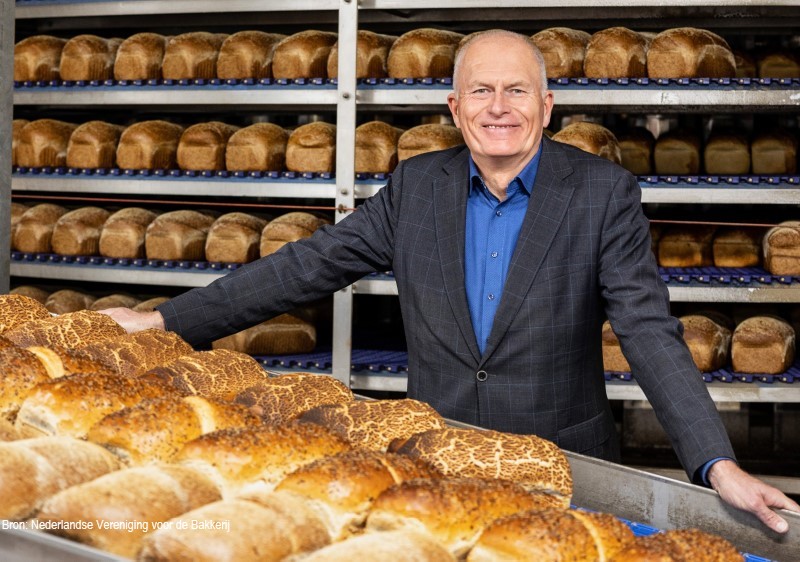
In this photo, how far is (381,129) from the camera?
154 inches

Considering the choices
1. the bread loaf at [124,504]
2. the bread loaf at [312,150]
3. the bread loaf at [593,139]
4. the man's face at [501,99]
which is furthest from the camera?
the bread loaf at [312,150]

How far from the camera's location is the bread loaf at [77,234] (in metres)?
4.18

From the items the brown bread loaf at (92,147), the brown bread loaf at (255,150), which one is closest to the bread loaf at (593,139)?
the brown bread loaf at (255,150)

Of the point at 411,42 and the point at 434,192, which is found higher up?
the point at 411,42

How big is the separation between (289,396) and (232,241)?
8.10 feet

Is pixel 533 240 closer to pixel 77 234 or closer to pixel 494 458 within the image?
pixel 494 458

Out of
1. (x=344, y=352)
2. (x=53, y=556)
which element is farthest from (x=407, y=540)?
(x=344, y=352)

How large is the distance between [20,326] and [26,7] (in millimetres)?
2959

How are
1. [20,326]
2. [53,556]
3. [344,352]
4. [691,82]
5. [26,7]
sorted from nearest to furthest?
[53,556] < [20,326] < [691,82] < [344,352] < [26,7]

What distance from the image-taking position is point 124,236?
4105mm

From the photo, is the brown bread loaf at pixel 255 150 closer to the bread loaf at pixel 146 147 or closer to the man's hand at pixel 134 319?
the bread loaf at pixel 146 147

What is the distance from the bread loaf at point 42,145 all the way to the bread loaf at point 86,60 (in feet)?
0.84

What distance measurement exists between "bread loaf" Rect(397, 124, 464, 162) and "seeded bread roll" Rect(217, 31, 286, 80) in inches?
26.9

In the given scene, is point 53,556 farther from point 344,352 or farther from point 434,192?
point 344,352
